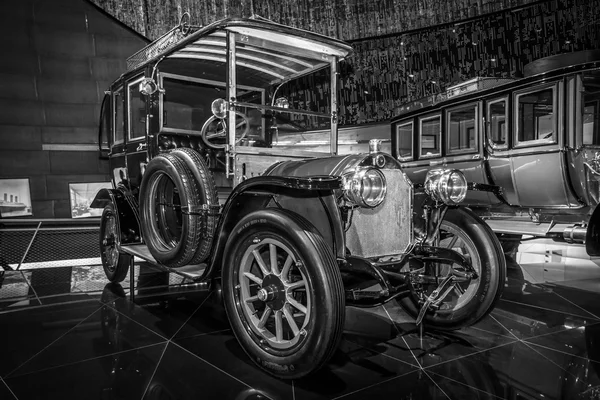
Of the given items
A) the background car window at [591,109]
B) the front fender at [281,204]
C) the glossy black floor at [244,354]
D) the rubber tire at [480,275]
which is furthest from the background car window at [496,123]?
the front fender at [281,204]

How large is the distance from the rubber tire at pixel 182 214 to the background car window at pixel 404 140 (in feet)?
14.1

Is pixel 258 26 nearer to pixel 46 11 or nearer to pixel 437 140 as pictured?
pixel 437 140

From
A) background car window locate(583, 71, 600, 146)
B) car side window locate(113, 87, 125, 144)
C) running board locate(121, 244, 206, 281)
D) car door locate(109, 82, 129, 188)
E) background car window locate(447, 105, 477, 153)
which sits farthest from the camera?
background car window locate(447, 105, 477, 153)

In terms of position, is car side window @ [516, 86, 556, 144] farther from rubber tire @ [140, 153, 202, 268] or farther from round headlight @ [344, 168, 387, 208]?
rubber tire @ [140, 153, 202, 268]

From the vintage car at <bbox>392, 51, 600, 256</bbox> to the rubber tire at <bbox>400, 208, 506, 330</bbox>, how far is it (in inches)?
30.7

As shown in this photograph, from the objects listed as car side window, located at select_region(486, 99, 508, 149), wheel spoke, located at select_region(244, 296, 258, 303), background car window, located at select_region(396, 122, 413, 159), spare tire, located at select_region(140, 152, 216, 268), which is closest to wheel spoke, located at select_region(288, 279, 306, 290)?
wheel spoke, located at select_region(244, 296, 258, 303)

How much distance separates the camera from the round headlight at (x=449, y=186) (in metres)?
2.62

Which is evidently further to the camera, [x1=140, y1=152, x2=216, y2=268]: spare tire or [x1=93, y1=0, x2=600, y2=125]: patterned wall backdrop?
[x1=93, y1=0, x2=600, y2=125]: patterned wall backdrop

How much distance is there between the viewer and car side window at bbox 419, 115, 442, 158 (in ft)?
19.6

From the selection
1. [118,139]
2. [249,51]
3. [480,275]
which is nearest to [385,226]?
[480,275]

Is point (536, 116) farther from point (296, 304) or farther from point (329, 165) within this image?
point (296, 304)

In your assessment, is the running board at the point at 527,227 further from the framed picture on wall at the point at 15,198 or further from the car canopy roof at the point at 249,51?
the framed picture on wall at the point at 15,198

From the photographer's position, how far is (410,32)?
7.67 m

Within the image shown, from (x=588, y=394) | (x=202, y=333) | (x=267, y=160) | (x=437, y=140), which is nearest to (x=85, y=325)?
(x=202, y=333)
